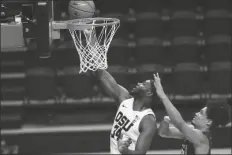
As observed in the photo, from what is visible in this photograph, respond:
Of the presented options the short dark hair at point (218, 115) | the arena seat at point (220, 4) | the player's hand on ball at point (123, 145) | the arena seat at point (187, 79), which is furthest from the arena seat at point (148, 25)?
the player's hand on ball at point (123, 145)

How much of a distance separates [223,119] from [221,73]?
258 centimetres

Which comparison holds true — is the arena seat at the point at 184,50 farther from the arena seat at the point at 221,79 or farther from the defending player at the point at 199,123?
the defending player at the point at 199,123

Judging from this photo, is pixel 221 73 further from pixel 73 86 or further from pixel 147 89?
pixel 147 89

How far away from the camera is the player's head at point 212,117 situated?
13.0ft

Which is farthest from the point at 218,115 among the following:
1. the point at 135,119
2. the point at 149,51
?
the point at 149,51

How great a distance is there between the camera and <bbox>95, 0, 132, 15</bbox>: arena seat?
6.82 metres

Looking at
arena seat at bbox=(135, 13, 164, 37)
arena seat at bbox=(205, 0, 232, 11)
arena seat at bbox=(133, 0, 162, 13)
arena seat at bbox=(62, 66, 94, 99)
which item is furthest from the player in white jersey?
arena seat at bbox=(205, 0, 232, 11)

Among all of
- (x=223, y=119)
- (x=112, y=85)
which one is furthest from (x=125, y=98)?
(x=223, y=119)

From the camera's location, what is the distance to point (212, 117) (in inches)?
157

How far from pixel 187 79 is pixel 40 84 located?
1.86m

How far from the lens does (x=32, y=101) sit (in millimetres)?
6391

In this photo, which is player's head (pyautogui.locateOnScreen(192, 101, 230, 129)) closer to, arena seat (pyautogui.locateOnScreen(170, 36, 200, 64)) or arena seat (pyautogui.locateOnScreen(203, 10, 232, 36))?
arena seat (pyautogui.locateOnScreen(170, 36, 200, 64))

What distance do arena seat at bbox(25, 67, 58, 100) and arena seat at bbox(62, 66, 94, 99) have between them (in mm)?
178

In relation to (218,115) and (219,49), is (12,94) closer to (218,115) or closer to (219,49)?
(219,49)
